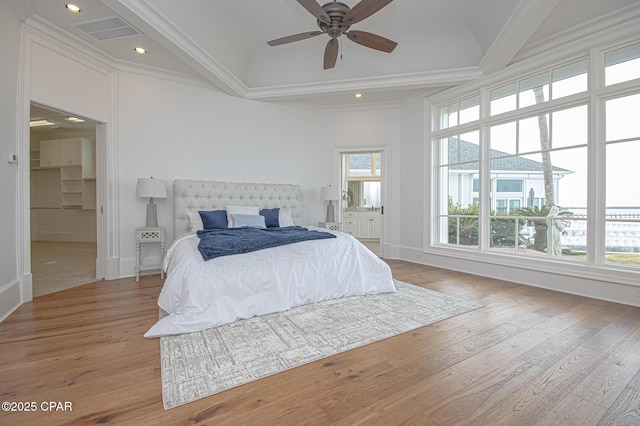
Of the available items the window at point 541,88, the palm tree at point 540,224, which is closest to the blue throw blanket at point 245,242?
the palm tree at point 540,224

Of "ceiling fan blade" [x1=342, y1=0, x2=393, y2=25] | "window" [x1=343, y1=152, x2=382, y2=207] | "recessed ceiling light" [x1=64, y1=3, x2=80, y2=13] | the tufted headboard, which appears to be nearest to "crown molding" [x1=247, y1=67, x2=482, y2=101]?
the tufted headboard

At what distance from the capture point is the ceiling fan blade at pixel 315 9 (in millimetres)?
2514

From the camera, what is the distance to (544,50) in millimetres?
3658

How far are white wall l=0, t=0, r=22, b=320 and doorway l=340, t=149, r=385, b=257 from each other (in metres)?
6.38

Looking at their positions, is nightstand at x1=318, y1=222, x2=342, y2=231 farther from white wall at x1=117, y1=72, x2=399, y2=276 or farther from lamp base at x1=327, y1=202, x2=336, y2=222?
white wall at x1=117, y1=72, x2=399, y2=276

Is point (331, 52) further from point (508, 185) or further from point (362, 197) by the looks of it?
point (362, 197)

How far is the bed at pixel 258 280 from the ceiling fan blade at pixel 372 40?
2.12m

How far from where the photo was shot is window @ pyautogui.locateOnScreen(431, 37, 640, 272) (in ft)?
10.3

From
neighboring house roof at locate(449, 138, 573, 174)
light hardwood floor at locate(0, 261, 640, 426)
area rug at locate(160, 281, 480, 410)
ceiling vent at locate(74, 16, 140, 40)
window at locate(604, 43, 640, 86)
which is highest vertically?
ceiling vent at locate(74, 16, 140, 40)

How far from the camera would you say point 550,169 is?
148 inches

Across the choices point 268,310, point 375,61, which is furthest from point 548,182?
point 268,310

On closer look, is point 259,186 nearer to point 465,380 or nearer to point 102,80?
point 102,80

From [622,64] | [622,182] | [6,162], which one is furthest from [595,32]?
[6,162]

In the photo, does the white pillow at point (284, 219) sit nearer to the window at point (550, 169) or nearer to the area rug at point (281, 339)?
the area rug at point (281, 339)
